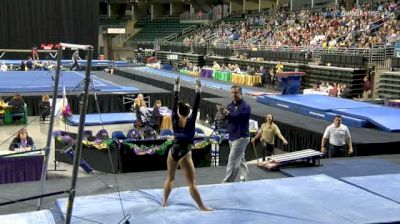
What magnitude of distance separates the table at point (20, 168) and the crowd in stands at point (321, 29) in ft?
56.0

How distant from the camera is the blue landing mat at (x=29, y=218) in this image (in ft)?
19.6

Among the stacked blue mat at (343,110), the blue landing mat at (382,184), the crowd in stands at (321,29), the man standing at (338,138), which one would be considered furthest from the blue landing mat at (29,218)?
the crowd in stands at (321,29)

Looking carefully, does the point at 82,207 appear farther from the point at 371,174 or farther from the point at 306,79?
the point at 306,79

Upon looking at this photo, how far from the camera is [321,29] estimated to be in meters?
29.5

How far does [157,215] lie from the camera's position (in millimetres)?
6133

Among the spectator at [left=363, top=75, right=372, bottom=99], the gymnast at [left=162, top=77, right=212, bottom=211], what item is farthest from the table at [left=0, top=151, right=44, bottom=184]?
the spectator at [left=363, top=75, right=372, bottom=99]

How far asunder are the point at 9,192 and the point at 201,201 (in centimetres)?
305

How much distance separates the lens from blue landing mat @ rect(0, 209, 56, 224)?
235 inches

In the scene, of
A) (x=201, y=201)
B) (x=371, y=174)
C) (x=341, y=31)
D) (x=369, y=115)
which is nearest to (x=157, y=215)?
(x=201, y=201)

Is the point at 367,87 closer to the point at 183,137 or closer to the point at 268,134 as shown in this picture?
the point at 268,134

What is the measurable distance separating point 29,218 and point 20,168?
135 inches

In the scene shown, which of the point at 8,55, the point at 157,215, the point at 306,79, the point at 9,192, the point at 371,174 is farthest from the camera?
the point at 8,55

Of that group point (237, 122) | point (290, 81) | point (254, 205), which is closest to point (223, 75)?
point (290, 81)

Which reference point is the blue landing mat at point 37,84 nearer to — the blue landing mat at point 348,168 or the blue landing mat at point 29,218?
the blue landing mat at point 348,168
